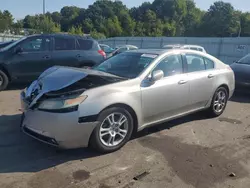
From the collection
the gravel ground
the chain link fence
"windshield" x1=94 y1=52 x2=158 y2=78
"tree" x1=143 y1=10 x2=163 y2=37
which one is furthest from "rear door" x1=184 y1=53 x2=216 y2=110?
"tree" x1=143 y1=10 x2=163 y2=37

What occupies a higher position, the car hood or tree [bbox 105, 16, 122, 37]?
tree [bbox 105, 16, 122, 37]

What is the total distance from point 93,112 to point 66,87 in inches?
21.1

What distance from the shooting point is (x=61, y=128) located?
3.77 meters

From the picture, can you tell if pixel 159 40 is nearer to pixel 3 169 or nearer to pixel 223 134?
pixel 223 134

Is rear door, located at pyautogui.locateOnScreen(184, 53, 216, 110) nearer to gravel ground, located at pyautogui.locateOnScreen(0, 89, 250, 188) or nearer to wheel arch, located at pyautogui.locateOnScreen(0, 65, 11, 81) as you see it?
gravel ground, located at pyautogui.locateOnScreen(0, 89, 250, 188)

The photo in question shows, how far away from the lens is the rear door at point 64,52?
9.08 metres

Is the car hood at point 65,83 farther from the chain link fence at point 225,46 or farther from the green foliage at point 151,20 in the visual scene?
the green foliage at point 151,20

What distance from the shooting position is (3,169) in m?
3.65

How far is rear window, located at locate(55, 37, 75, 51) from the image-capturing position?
916cm

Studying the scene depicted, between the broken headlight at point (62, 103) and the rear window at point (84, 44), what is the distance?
5.93 metres

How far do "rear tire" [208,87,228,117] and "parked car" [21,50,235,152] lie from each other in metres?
0.28

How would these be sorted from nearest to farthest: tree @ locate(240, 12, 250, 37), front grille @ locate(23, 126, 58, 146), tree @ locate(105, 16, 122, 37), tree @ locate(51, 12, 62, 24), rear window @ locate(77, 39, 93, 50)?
1. front grille @ locate(23, 126, 58, 146)
2. rear window @ locate(77, 39, 93, 50)
3. tree @ locate(105, 16, 122, 37)
4. tree @ locate(240, 12, 250, 37)
5. tree @ locate(51, 12, 62, 24)

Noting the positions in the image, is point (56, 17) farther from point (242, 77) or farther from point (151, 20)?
point (242, 77)

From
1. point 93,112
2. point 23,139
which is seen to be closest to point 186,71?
point 93,112
